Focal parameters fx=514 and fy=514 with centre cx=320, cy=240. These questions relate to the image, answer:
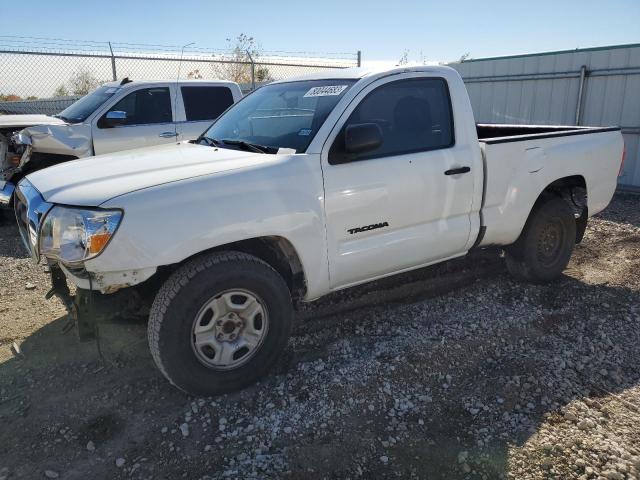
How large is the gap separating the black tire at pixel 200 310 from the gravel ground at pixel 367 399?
147 millimetres

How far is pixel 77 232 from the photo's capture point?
2.72m

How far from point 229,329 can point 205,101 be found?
5620mm

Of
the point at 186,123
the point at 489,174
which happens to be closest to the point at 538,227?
the point at 489,174

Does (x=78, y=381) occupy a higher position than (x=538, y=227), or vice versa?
(x=538, y=227)

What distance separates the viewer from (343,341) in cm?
377

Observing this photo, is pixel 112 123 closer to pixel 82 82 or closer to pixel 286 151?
pixel 286 151

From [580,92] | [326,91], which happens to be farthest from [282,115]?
[580,92]

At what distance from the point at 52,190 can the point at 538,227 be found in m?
3.91

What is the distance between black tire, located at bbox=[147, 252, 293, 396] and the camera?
2863 mm

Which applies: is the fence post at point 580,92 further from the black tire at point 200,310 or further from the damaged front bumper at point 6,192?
the damaged front bumper at point 6,192

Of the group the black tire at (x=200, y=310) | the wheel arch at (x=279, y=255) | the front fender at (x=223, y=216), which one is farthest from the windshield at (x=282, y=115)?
the black tire at (x=200, y=310)

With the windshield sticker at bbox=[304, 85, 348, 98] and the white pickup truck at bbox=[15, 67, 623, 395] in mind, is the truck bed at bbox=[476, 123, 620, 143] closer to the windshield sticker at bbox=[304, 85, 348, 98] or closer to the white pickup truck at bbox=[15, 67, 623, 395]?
the white pickup truck at bbox=[15, 67, 623, 395]

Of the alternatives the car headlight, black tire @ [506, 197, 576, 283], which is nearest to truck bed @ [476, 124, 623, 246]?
black tire @ [506, 197, 576, 283]

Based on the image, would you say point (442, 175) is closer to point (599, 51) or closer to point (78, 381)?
point (78, 381)
